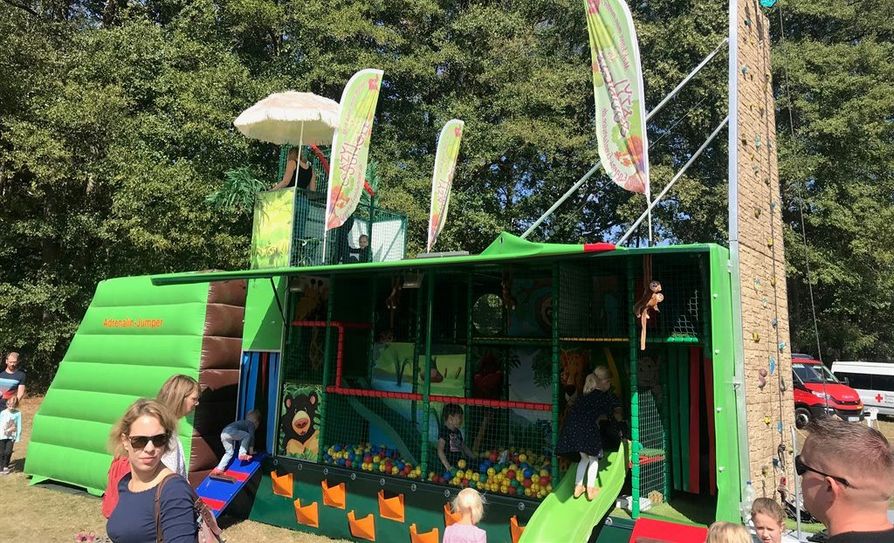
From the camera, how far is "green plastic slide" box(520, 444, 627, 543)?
4957mm

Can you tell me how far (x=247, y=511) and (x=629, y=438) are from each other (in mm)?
4935

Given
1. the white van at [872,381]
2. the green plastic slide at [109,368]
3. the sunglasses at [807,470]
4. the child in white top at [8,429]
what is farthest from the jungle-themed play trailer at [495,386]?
the white van at [872,381]

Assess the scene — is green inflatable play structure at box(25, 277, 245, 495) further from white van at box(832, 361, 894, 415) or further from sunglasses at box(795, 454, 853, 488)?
white van at box(832, 361, 894, 415)

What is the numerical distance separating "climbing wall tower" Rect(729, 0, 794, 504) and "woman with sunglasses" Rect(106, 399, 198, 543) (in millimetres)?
4732

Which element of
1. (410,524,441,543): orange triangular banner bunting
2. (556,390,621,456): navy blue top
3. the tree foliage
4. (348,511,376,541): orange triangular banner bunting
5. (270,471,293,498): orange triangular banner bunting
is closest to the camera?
(556,390,621,456): navy blue top

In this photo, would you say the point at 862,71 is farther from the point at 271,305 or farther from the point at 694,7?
the point at 271,305

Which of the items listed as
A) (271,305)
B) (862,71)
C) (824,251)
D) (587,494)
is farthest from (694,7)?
(587,494)

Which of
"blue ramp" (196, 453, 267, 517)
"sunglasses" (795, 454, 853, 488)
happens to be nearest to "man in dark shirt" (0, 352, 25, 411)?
"blue ramp" (196, 453, 267, 517)

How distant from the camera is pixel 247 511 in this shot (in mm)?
7801

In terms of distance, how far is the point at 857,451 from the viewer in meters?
1.72

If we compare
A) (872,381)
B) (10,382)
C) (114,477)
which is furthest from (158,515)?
(872,381)

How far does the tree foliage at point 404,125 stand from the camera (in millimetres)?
15984

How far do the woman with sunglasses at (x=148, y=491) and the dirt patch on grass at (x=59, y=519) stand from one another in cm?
497

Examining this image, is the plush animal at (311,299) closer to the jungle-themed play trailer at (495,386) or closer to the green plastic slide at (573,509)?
the jungle-themed play trailer at (495,386)
